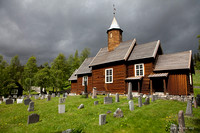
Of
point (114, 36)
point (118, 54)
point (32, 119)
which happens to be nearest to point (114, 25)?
point (114, 36)

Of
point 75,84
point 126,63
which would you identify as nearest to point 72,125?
point 126,63

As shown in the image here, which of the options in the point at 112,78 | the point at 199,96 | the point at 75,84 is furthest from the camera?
the point at 75,84

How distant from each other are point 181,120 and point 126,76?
13763mm

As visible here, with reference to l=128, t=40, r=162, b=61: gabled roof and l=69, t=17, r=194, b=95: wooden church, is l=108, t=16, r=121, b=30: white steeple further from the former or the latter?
l=128, t=40, r=162, b=61: gabled roof

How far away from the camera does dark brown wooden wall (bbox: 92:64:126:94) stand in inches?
771

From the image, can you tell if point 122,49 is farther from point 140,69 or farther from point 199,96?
point 199,96

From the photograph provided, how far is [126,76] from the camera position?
1952 centimetres

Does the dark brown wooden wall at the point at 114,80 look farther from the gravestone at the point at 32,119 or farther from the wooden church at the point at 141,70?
the gravestone at the point at 32,119

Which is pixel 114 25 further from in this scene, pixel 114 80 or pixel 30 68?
pixel 30 68

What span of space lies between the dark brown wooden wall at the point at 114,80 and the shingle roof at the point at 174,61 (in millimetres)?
4796

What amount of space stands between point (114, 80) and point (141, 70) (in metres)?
4.36

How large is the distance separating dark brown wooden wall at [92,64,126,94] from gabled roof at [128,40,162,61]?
232 centimetres

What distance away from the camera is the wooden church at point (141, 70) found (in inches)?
632

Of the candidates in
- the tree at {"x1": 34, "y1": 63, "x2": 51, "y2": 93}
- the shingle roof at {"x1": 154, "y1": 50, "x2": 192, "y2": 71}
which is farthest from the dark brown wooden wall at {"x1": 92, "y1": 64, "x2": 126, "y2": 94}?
the tree at {"x1": 34, "y1": 63, "x2": 51, "y2": 93}
